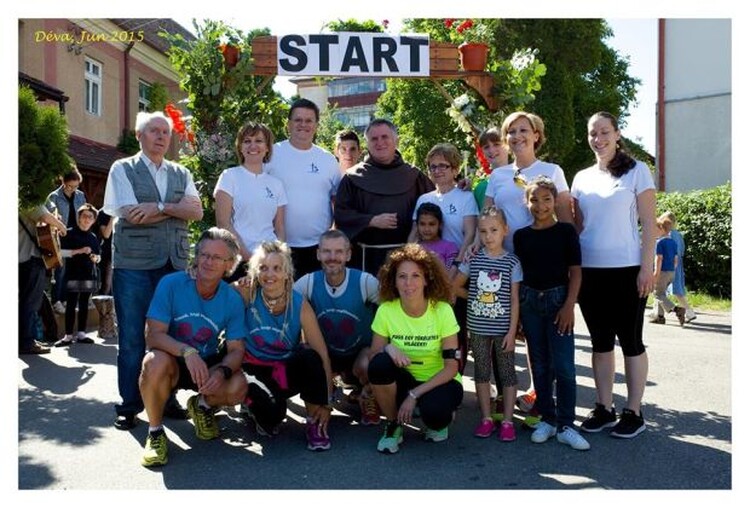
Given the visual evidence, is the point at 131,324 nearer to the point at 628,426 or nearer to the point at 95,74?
the point at 628,426

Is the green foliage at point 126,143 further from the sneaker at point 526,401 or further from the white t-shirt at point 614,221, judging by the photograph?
the white t-shirt at point 614,221

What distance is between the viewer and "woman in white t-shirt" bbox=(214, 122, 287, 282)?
474 cm

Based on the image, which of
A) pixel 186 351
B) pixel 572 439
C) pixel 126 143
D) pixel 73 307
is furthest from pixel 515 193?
pixel 126 143

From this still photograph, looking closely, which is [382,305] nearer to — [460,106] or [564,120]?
[460,106]

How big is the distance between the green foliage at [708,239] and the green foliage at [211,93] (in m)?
10.5

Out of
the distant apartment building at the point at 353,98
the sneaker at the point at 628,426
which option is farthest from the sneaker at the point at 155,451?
the distant apartment building at the point at 353,98

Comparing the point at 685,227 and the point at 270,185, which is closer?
the point at 270,185

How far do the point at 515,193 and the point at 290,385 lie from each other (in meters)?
1.93

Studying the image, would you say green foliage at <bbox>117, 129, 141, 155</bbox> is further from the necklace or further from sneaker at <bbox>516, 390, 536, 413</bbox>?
sneaker at <bbox>516, 390, 536, 413</bbox>

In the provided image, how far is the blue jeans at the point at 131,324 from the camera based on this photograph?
442cm

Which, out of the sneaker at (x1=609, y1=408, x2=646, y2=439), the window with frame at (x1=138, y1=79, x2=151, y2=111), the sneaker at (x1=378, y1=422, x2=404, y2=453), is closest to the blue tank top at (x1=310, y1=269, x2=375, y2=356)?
the sneaker at (x1=378, y1=422, x2=404, y2=453)
